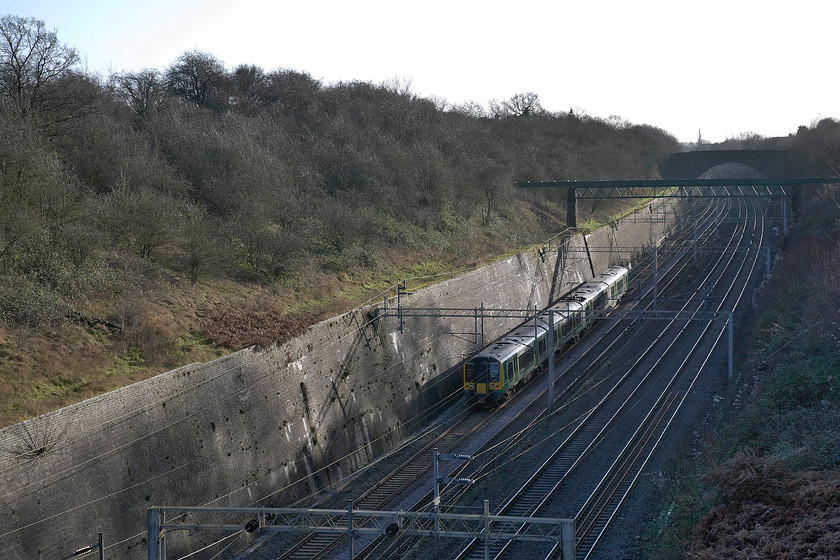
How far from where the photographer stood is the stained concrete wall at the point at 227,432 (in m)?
14.5

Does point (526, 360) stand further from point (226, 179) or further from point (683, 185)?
point (683, 185)

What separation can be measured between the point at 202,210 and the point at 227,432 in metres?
14.3

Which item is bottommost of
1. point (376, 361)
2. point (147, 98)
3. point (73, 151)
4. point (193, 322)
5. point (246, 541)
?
point (246, 541)

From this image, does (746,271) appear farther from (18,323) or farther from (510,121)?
(18,323)

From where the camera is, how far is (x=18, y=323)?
719 inches

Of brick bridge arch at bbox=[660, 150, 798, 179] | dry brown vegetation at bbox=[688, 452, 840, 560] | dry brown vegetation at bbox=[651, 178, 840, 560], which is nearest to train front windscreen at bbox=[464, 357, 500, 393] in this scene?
dry brown vegetation at bbox=[651, 178, 840, 560]

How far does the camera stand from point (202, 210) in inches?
1219

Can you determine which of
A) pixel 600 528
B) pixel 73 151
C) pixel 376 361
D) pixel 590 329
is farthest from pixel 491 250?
pixel 600 528

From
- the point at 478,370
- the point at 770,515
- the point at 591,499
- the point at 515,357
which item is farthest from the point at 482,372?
the point at 770,515

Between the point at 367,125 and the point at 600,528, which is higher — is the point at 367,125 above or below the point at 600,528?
above

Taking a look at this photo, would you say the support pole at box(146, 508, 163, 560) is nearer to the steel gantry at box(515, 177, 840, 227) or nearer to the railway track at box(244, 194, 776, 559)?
the railway track at box(244, 194, 776, 559)

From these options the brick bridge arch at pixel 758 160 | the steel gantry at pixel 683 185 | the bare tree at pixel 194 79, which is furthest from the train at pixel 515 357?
the brick bridge arch at pixel 758 160

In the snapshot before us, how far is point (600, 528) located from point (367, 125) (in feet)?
132

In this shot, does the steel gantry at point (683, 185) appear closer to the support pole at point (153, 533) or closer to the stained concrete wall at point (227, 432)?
the stained concrete wall at point (227, 432)
